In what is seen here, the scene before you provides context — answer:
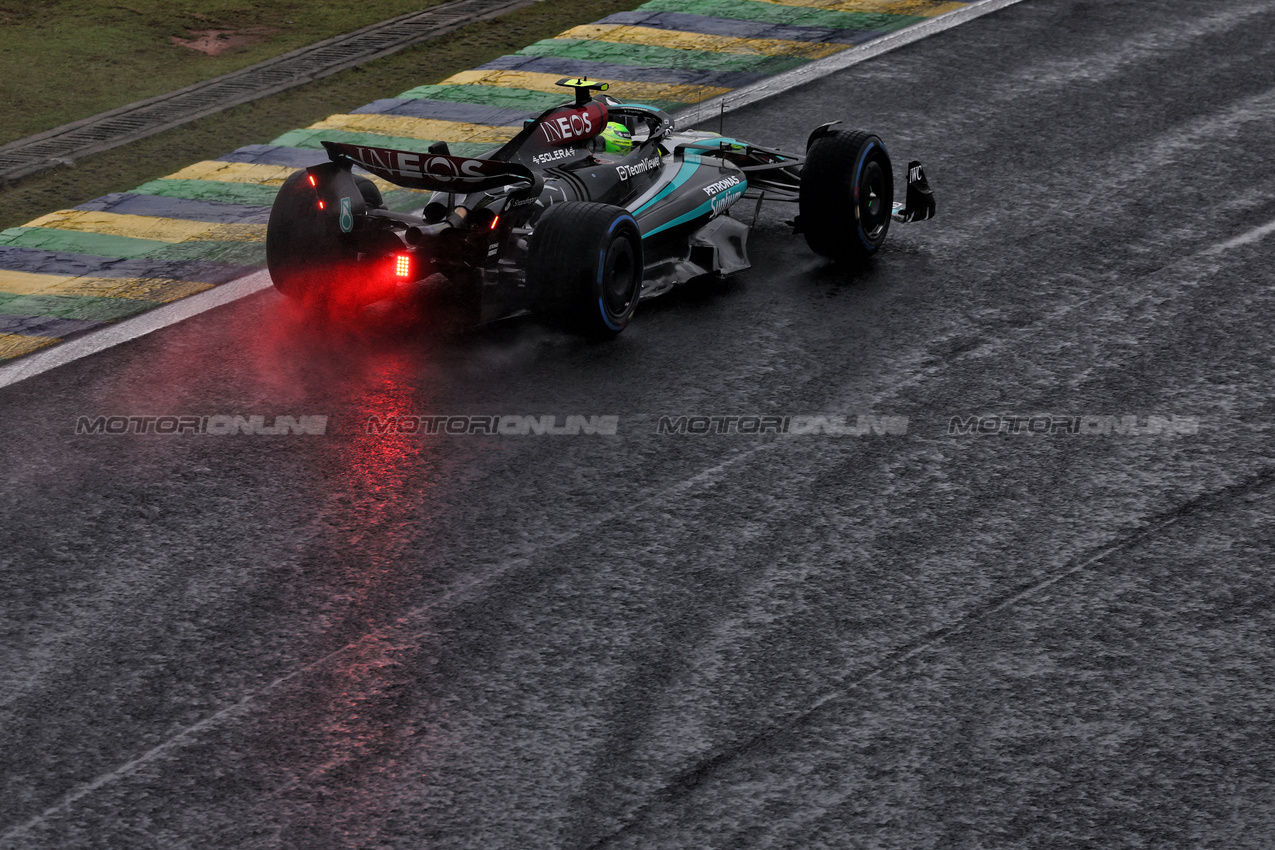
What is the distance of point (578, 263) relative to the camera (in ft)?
27.7

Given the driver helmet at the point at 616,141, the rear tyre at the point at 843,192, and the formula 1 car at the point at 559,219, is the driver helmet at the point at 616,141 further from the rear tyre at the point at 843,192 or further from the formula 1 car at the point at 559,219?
the rear tyre at the point at 843,192

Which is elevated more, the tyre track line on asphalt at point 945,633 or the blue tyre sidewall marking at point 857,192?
the blue tyre sidewall marking at point 857,192

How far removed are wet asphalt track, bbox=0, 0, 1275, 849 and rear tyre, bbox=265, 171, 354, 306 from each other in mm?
343

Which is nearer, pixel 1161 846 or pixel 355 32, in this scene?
pixel 1161 846

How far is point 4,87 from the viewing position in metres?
13.8

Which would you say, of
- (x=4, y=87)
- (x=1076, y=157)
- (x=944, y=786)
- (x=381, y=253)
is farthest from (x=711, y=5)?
(x=944, y=786)

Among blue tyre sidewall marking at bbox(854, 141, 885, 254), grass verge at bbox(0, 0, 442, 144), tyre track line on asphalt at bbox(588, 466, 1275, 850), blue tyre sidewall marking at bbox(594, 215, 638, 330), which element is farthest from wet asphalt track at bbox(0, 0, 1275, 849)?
grass verge at bbox(0, 0, 442, 144)

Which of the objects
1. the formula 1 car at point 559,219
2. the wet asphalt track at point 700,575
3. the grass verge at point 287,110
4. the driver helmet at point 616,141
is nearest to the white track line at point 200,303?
the wet asphalt track at point 700,575

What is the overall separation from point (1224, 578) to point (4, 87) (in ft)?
36.4

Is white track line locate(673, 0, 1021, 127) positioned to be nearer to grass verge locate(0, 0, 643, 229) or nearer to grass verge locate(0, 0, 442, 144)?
grass verge locate(0, 0, 643, 229)

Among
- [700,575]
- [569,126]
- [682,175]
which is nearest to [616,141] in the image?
[682,175]

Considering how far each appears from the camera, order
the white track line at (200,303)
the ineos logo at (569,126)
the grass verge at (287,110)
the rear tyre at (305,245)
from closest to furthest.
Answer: the rear tyre at (305,245) → the white track line at (200,303) → the ineos logo at (569,126) → the grass verge at (287,110)

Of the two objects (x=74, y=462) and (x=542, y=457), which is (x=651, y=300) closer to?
(x=542, y=457)

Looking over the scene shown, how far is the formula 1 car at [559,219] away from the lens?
8.65m
